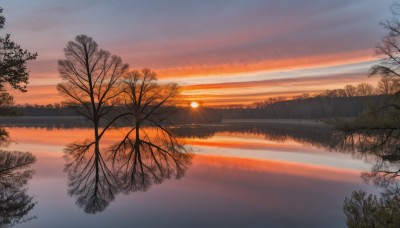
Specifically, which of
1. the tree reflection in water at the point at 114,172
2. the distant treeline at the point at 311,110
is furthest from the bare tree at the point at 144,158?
the distant treeline at the point at 311,110

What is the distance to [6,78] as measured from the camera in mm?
15547

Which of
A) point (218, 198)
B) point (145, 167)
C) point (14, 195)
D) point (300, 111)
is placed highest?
point (300, 111)

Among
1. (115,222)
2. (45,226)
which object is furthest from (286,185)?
(45,226)

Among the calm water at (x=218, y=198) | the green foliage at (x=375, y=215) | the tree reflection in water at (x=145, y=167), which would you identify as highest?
the green foliage at (x=375, y=215)

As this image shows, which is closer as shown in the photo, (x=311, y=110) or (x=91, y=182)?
(x=91, y=182)

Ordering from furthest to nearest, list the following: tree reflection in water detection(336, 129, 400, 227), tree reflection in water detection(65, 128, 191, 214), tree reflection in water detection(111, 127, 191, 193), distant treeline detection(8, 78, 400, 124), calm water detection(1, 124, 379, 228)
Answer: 1. distant treeline detection(8, 78, 400, 124)
2. tree reflection in water detection(111, 127, 191, 193)
3. tree reflection in water detection(65, 128, 191, 214)
4. calm water detection(1, 124, 379, 228)
5. tree reflection in water detection(336, 129, 400, 227)

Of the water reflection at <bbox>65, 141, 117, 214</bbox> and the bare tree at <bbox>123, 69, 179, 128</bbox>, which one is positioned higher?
the bare tree at <bbox>123, 69, 179, 128</bbox>

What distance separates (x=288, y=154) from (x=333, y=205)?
48.2ft

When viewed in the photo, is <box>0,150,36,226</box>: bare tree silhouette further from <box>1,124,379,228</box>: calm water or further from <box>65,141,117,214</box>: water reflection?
<box>65,141,117,214</box>: water reflection

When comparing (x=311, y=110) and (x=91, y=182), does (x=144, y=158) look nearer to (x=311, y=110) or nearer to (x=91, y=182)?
(x=91, y=182)

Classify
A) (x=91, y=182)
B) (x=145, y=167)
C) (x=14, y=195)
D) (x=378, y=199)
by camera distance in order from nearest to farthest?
(x=14, y=195), (x=378, y=199), (x=91, y=182), (x=145, y=167)

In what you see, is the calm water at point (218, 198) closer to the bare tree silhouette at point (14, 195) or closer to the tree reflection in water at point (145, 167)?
the bare tree silhouette at point (14, 195)

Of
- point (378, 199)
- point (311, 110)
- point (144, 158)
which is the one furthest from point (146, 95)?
point (311, 110)

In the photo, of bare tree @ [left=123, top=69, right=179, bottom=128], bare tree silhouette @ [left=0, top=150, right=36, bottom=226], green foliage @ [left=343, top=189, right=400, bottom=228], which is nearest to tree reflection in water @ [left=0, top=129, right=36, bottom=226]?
bare tree silhouette @ [left=0, top=150, right=36, bottom=226]
